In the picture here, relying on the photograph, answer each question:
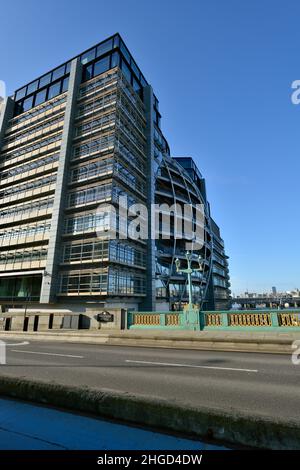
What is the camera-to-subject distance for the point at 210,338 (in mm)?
13805

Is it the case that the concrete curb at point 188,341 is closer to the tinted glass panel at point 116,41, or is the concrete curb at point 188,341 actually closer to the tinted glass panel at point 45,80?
the tinted glass panel at point 116,41

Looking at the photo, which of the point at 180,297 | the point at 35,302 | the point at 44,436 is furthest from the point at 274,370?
the point at 180,297

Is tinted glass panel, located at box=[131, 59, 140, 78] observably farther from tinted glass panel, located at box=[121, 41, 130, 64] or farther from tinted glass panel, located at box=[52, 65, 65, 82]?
tinted glass panel, located at box=[52, 65, 65, 82]

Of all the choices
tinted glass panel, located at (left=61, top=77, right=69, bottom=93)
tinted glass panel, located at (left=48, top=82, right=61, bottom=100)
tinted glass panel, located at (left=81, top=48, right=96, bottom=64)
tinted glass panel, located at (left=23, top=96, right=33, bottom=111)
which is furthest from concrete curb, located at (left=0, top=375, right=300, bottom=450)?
tinted glass panel, located at (left=23, top=96, right=33, bottom=111)

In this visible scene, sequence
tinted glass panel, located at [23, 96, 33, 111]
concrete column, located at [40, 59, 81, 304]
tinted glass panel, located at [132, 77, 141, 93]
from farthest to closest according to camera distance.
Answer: tinted glass panel, located at [23, 96, 33, 111] < tinted glass panel, located at [132, 77, 141, 93] < concrete column, located at [40, 59, 81, 304]

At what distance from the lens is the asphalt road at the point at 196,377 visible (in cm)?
530

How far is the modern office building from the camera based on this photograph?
33125 millimetres

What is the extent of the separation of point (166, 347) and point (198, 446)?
12.4 m

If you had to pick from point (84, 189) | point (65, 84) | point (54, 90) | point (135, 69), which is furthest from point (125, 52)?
point (84, 189)

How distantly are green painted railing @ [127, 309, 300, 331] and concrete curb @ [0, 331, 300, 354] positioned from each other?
176cm

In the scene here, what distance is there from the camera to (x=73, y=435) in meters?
2.87

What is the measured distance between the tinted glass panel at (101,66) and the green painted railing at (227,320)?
135 feet

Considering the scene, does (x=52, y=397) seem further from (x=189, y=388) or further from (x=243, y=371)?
(x=243, y=371)

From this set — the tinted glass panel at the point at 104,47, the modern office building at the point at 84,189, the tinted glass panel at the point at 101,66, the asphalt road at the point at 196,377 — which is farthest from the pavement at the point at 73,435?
the tinted glass panel at the point at 104,47
